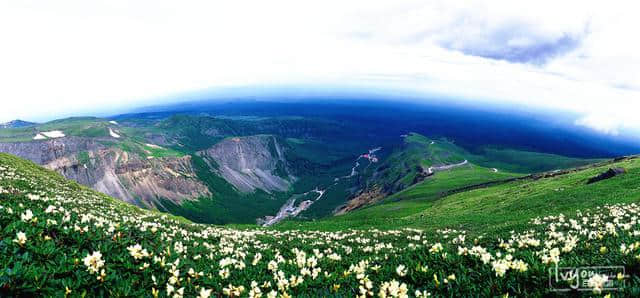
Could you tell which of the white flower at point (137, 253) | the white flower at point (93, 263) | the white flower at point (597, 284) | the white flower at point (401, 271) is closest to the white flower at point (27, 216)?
the white flower at point (137, 253)

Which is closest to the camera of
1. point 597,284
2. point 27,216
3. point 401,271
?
point 597,284

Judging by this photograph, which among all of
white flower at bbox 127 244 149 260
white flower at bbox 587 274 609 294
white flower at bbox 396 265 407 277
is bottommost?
white flower at bbox 396 265 407 277

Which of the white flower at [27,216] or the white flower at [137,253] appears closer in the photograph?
the white flower at [137,253]

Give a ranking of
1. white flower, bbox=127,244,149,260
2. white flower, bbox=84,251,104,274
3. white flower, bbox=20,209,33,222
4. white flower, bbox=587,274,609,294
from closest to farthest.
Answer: white flower, bbox=587,274,609,294 < white flower, bbox=84,251,104,274 < white flower, bbox=127,244,149,260 < white flower, bbox=20,209,33,222

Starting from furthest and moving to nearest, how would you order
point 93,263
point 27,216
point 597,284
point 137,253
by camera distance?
point 27,216 < point 137,253 < point 93,263 < point 597,284

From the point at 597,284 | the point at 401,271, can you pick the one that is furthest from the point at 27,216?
the point at 597,284

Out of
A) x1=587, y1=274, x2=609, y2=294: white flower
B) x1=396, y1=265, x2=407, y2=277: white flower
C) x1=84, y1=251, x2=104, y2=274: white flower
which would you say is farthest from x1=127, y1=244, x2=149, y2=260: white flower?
x1=587, y1=274, x2=609, y2=294: white flower

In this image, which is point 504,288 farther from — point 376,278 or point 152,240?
point 152,240

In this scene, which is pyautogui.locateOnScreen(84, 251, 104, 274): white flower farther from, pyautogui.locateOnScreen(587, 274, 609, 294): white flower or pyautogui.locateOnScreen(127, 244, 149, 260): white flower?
pyautogui.locateOnScreen(587, 274, 609, 294): white flower

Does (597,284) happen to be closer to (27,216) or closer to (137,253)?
(137,253)

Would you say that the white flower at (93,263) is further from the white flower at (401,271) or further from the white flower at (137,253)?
the white flower at (401,271)

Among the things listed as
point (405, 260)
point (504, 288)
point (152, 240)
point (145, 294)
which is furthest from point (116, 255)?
point (504, 288)

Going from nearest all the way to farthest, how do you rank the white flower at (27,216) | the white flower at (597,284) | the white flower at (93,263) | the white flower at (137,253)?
the white flower at (597,284), the white flower at (93,263), the white flower at (137,253), the white flower at (27,216)
